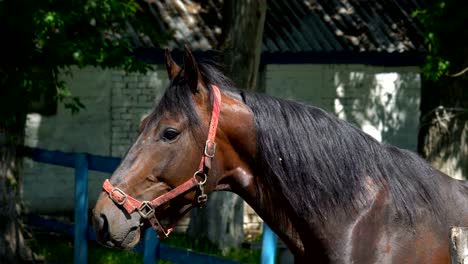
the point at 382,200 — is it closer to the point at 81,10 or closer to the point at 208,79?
the point at 208,79

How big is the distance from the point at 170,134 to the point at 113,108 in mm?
9215

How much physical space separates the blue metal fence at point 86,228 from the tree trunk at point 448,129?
423 cm

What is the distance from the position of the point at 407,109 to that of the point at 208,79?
11136 millimetres

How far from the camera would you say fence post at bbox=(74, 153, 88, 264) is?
29.5 feet

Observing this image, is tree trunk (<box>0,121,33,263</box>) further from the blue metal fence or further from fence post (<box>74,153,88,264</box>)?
fence post (<box>74,153,88,264</box>)

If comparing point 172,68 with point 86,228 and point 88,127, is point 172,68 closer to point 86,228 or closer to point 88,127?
point 86,228

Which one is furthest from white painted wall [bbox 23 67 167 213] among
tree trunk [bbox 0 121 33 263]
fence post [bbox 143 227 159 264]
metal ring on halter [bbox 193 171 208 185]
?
metal ring on halter [bbox 193 171 208 185]

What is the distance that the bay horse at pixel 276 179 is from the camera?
4.44m

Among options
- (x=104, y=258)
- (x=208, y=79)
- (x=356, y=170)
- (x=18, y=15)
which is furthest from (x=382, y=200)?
(x=104, y=258)

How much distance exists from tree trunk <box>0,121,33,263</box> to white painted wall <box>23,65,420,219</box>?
308cm

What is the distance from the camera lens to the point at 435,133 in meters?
11.3

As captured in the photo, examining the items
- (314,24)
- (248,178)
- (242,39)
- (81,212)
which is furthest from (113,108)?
(248,178)

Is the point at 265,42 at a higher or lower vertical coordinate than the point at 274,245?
higher

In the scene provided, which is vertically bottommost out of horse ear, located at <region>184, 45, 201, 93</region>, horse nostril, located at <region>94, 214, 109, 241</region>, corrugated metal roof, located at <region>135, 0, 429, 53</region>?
horse nostril, located at <region>94, 214, 109, 241</region>
